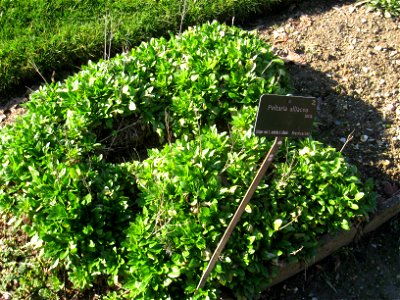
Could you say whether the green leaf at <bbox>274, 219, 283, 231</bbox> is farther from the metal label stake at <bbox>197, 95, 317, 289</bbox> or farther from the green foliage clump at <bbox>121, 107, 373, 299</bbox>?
the metal label stake at <bbox>197, 95, 317, 289</bbox>

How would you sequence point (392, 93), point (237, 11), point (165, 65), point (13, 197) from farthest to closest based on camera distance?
point (237, 11)
point (392, 93)
point (165, 65)
point (13, 197)

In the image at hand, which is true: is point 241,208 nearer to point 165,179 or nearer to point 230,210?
point 230,210

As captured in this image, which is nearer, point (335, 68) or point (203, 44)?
point (203, 44)

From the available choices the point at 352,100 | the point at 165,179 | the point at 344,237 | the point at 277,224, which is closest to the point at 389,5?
the point at 352,100

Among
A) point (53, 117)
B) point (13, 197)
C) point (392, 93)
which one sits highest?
point (53, 117)

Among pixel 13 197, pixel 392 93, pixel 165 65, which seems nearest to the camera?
pixel 13 197

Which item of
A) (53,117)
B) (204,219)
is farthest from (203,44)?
(204,219)

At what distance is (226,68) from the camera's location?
13.7ft

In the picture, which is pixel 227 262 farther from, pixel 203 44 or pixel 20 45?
pixel 20 45

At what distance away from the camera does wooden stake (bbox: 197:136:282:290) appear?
9.67ft

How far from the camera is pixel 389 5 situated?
5.64m

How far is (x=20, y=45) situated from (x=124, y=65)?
4.54ft

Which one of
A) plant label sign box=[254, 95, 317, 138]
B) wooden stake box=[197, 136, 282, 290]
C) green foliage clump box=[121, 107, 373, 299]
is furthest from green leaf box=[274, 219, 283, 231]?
plant label sign box=[254, 95, 317, 138]

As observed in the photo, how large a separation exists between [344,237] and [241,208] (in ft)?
4.26
